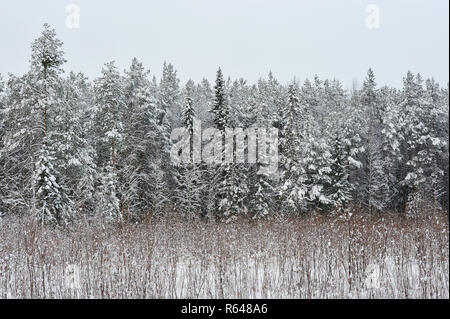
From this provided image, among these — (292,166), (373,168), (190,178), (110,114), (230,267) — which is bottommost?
(230,267)

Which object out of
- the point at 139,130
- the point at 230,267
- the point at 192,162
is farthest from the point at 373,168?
the point at 230,267

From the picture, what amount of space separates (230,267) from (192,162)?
953 inches

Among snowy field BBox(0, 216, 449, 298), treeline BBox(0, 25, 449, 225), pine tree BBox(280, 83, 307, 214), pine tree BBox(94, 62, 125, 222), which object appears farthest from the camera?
pine tree BBox(280, 83, 307, 214)

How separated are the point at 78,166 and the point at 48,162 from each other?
3.98m

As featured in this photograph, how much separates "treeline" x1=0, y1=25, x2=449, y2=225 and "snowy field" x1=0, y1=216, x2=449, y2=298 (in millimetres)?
10647

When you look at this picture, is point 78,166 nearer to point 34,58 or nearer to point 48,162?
point 48,162

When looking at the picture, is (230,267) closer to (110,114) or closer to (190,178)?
(110,114)

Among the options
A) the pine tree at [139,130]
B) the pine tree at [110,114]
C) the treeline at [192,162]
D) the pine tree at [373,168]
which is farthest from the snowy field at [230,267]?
the pine tree at [373,168]

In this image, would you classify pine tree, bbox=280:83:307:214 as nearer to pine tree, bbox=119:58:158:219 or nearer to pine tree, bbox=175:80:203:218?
Result: pine tree, bbox=175:80:203:218

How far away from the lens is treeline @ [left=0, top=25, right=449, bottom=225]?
64.6ft

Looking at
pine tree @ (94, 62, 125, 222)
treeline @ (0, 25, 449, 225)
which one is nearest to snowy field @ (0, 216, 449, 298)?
treeline @ (0, 25, 449, 225)

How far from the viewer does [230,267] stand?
705 centimetres
